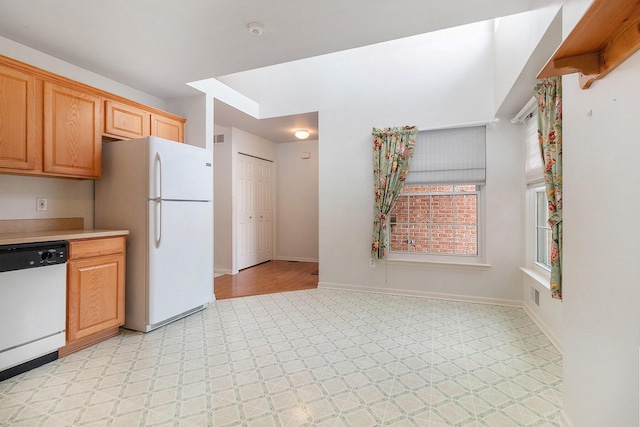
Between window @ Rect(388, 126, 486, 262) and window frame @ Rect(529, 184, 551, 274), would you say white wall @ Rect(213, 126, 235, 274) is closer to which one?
window @ Rect(388, 126, 486, 262)

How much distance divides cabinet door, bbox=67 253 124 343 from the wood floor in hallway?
51.2 inches

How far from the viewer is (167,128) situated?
3355 mm

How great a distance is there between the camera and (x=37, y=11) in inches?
78.1

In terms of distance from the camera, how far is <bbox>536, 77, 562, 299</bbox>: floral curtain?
197 cm

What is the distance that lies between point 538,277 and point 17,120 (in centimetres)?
454

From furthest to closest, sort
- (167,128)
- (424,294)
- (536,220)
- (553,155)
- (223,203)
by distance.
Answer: (223,203), (424,294), (167,128), (536,220), (553,155)

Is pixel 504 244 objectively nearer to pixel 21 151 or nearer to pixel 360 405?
pixel 360 405

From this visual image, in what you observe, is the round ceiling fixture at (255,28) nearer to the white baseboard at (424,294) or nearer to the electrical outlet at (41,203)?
the electrical outlet at (41,203)

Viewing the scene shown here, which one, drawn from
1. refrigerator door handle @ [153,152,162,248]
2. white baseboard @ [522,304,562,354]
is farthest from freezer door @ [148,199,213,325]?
white baseboard @ [522,304,562,354]

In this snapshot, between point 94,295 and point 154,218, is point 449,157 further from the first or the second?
point 94,295

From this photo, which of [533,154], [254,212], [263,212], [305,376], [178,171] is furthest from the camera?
[263,212]

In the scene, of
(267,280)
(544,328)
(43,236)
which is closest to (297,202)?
(267,280)

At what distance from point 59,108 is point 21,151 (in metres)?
0.45

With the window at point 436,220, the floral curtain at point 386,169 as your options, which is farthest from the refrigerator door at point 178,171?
the window at point 436,220
